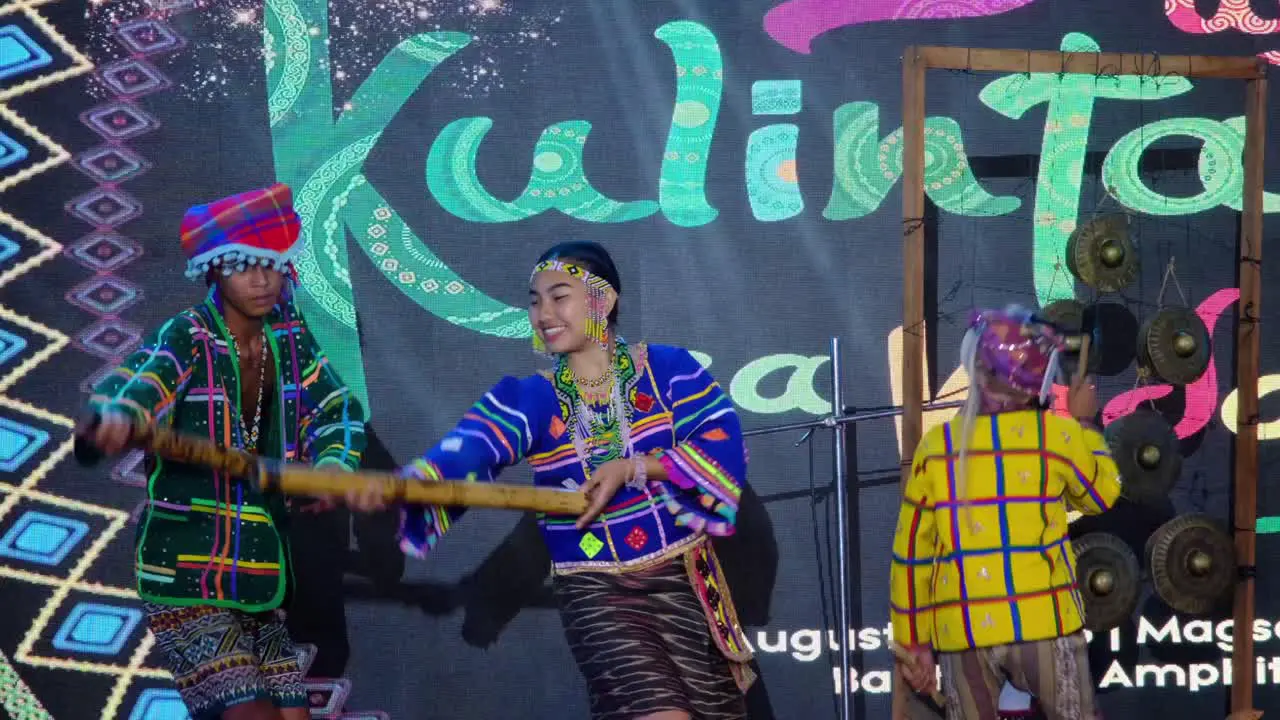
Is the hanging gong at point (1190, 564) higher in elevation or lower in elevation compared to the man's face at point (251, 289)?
lower

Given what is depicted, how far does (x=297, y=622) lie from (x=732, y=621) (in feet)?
6.21

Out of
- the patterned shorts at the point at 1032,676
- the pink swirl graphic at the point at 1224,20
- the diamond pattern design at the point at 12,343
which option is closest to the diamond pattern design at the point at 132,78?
the diamond pattern design at the point at 12,343

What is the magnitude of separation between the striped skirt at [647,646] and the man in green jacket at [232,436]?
75 centimetres

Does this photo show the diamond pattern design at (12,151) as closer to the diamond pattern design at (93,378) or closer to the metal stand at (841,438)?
the diamond pattern design at (93,378)

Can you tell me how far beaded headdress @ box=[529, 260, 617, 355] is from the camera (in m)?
3.96

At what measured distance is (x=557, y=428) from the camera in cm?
393

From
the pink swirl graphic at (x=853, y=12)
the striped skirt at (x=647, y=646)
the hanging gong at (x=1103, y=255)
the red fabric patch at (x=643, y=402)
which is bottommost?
the striped skirt at (x=647, y=646)

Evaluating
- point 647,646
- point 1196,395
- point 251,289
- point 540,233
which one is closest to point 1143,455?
point 1196,395

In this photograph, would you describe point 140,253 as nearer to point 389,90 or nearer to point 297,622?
point 389,90

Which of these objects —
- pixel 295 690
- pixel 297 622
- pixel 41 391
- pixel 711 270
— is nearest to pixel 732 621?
pixel 295 690

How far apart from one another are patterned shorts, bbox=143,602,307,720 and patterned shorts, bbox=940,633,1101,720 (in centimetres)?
183

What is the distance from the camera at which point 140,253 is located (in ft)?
16.5

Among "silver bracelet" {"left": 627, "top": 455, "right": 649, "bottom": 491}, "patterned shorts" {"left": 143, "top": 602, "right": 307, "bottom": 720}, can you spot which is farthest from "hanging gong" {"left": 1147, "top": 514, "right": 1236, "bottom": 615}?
"patterned shorts" {"left": 143, "top": 602, "right": 307, "bottom": 720}

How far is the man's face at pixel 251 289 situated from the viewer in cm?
380
